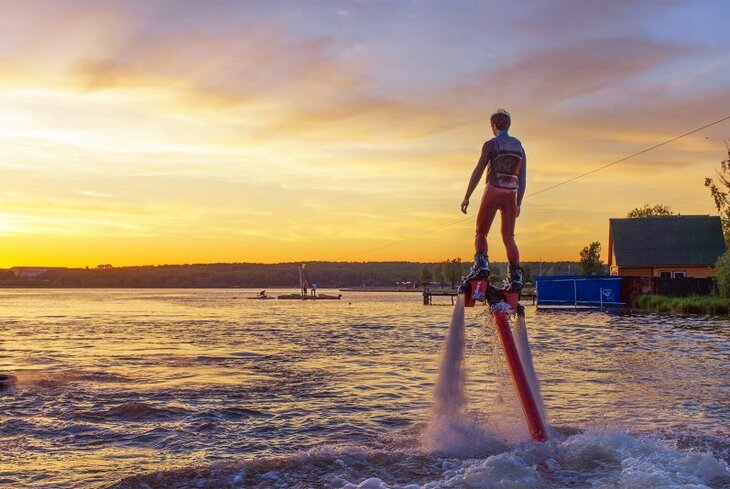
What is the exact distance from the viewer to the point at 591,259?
119062mm

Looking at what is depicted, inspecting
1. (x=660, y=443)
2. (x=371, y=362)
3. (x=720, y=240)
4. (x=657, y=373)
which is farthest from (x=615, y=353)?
(x=720, y=240)

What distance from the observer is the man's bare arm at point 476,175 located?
9734mm

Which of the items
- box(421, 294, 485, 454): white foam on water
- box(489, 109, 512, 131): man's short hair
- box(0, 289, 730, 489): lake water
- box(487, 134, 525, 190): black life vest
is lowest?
box(0, 289, 730, 489): lake water

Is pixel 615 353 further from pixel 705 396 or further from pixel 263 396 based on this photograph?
pixel 263 396

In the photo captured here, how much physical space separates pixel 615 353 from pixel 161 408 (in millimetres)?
18427

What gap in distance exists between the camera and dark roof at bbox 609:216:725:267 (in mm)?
74375

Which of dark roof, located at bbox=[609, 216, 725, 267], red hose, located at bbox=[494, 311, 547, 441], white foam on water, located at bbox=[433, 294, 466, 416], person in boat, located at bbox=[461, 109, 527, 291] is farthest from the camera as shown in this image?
dark roof, located at bbox=[609, 216, 725, 267]

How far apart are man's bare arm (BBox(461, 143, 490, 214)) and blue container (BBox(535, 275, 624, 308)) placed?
60.4 metres

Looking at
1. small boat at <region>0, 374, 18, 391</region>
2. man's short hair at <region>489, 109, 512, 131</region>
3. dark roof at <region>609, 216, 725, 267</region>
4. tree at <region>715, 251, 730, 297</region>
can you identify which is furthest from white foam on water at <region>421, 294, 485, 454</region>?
dark roof at <region>609, 216, 725, 267</region>

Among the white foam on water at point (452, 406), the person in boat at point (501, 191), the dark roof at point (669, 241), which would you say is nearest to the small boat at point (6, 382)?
the white foam on water at point (452, 406)

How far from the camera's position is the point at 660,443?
1087 centimetres

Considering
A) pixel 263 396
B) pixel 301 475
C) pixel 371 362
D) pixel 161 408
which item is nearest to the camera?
pixel 301 475

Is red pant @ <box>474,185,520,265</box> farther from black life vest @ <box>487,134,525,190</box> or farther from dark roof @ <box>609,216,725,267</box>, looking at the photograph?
dark roof @ <box>609,216,725,267</box>

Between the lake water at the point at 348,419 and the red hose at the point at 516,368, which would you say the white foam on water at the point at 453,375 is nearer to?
the lake water at the point at 348,419
